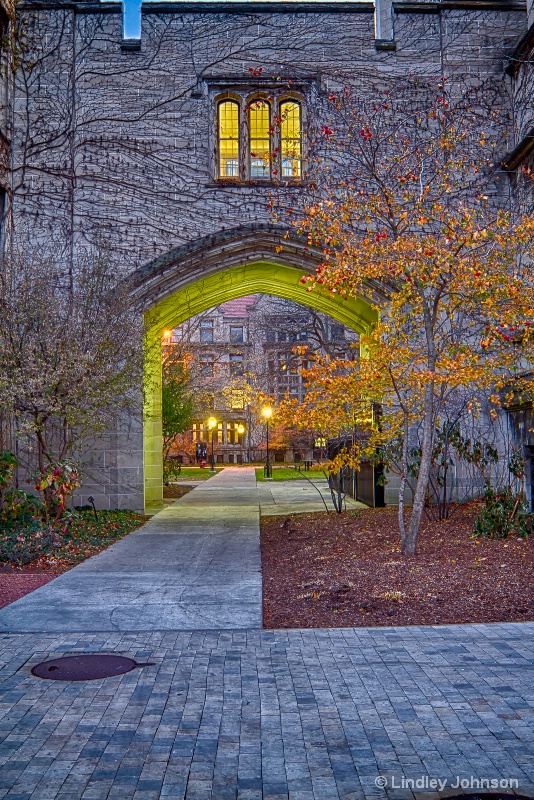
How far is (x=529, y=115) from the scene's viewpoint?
Result: 16.1 m

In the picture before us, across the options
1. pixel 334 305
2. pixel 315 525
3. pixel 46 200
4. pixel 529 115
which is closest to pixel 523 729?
pixel 315 525

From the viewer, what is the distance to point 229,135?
18047 mm

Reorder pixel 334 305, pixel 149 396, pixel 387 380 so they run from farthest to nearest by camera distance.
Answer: pixel 334 305
pixel 149 396
pixel 387 380

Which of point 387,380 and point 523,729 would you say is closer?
point 523,729

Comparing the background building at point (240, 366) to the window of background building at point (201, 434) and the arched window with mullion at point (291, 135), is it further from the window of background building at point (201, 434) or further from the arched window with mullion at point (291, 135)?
the arched window with mullion at point (291, 135)

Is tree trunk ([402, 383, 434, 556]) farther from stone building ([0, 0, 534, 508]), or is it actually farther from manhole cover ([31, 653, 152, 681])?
stone building ([0, 0, 534, 508])

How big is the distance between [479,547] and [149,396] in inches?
406

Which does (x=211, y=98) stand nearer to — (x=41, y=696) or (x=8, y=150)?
(x=8, y=150)

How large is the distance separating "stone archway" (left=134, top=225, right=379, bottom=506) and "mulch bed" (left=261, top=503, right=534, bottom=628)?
5.73 m

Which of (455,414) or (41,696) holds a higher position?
(455,414)

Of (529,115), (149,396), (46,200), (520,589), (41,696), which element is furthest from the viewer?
(149,396)

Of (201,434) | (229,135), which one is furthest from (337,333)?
(229,135)

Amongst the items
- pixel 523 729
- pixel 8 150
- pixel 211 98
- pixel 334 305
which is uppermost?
pixel 211 98

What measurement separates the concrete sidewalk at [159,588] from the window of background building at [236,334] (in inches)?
1647
